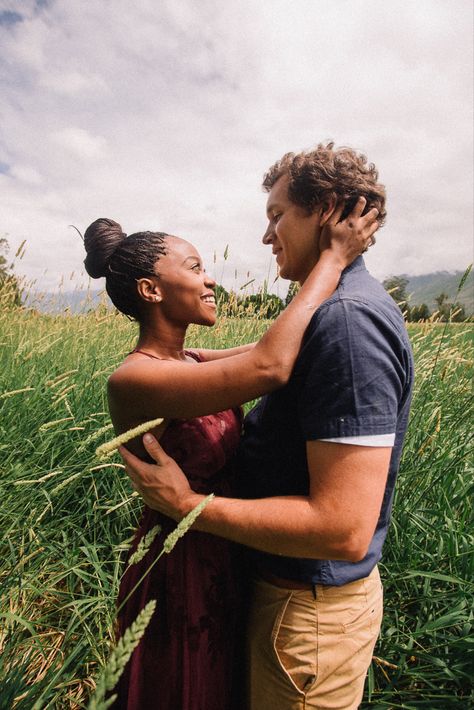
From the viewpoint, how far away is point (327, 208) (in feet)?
5.41

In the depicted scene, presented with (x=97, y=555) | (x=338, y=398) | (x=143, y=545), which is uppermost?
(x=338, y=398)

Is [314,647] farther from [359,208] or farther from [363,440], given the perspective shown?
[359,208]

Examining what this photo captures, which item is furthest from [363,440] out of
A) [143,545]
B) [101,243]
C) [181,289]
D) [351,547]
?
[101,243]

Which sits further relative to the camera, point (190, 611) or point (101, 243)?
point (101, 243)

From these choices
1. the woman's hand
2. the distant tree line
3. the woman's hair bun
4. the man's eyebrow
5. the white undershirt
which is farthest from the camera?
the distant tree line

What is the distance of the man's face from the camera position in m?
1.66

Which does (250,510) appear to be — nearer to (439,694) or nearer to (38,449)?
(439,694)

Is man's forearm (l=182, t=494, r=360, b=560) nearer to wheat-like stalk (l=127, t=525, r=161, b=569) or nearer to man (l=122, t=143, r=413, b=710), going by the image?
man (l=122, t=143, r=413, b=710)

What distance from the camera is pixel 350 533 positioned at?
3.93 ft

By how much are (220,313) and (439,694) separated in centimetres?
425

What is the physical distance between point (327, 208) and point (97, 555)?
8.27 feet

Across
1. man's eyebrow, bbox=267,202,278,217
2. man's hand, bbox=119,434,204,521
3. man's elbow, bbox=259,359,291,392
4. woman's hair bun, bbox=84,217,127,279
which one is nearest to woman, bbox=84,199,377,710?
man's elbow, bbox=259,359,291,392

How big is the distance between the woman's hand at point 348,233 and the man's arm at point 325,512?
0.71 meters

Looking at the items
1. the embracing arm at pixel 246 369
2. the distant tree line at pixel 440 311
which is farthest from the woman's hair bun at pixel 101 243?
the distant tree line at pixel 440 311
